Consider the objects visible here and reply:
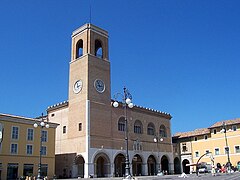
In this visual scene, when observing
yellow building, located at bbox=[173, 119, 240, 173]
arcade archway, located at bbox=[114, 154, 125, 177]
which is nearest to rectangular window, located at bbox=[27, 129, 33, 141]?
arcade archway, located at bbox=[114, 154, 125, 177]

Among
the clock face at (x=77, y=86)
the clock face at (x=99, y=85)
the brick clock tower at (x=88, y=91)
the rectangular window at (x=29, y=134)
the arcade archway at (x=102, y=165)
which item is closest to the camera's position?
the rectangular window at (x=29, y=134)

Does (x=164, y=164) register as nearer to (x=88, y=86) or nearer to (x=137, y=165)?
(x=137, y=165)

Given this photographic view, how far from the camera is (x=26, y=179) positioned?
3272 centimetres

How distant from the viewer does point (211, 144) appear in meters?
59.2

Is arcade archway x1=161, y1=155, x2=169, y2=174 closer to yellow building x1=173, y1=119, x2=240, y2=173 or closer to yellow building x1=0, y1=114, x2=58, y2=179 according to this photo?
Result: yellow building x1=173, y1=119, x2=240, y2=173

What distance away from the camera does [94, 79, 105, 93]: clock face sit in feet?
146

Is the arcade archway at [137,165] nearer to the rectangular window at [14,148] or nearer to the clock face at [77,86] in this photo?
the clock face at [77,86]

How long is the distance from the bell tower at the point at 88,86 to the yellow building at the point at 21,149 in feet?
16.5

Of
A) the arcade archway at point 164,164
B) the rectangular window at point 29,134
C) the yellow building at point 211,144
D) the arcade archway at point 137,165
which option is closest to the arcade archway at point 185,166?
the yellow building at point 211,144

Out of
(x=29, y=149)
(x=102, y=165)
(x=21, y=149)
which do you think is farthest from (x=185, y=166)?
(x=21, y=149)

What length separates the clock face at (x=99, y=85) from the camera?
44406 mm

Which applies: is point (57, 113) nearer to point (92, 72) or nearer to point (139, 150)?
point (92, 72)

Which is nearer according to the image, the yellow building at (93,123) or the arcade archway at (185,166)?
the yellow building at (93,123)

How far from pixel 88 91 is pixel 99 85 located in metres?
2.87
